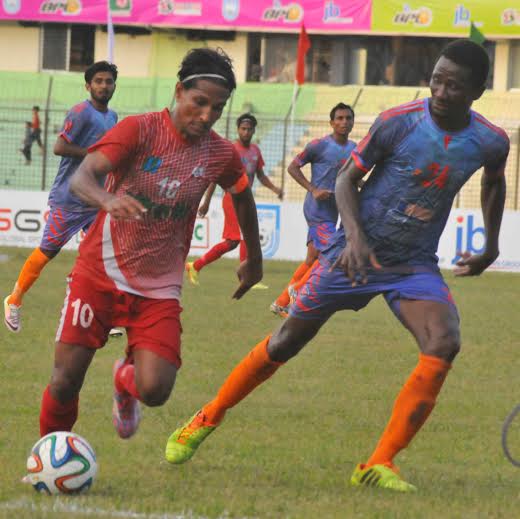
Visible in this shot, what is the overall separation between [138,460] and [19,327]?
4787 millimetres

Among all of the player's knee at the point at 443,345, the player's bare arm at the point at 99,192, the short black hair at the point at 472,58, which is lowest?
the player's knee at the point at 443,345

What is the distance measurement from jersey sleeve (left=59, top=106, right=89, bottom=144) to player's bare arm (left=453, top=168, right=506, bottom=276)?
5.21 m

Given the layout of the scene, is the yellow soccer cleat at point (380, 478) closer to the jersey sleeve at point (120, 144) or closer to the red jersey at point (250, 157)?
the jersey sleeve at point (120, 144)

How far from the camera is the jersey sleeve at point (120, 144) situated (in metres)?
5.20

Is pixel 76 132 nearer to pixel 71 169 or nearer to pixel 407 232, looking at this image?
pixel 71 169

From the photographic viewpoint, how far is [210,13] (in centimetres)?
3816

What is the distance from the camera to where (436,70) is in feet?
18.1

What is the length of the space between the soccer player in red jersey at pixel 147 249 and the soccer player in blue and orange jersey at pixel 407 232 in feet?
2.18

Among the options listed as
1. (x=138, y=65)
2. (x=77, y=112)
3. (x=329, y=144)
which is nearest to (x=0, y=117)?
(x=138, y=65)

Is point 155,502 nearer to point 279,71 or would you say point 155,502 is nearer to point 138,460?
point 138,460

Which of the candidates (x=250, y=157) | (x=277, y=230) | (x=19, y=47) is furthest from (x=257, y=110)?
(x=250, y=157)

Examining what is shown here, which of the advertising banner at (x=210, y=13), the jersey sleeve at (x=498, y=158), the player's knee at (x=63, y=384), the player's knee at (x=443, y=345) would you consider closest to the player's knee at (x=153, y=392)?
the player's knee at (x=63, y=384)

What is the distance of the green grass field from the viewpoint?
5.16 m

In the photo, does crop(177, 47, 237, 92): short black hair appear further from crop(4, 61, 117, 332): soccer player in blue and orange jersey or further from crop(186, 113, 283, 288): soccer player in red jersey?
crop(186, 113, 283, 288): soccer player in red jersey
